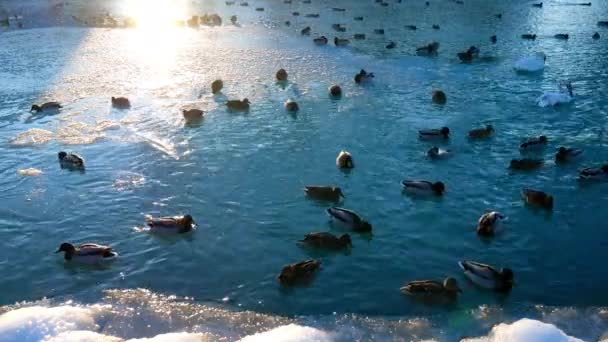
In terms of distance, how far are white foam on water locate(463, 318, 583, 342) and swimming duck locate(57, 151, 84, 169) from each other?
29.9ft

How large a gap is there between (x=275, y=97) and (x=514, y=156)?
24.4 ft

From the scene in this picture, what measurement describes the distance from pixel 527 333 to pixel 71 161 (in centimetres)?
987

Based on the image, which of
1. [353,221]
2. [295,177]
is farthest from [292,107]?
[353,221]

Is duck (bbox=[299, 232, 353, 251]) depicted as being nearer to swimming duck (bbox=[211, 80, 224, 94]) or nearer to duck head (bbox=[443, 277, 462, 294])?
duck head (bbox=[443, 277, 462, 294])

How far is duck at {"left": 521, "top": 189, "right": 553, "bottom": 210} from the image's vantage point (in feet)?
35.3

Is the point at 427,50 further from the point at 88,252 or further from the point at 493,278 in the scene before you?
the point at 88,252

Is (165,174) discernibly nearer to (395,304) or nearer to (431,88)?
(395,304)

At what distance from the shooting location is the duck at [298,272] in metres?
8.76

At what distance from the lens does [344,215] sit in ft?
33.7

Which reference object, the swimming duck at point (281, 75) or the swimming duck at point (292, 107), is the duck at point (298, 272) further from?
the swimming duck at point (281, 75)

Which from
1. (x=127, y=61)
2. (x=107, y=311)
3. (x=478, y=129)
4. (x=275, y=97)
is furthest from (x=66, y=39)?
(x=107, y=311)

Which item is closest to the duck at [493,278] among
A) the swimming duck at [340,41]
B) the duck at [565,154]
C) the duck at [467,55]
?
the duck at [565,154]

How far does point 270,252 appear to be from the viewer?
968 centimetres

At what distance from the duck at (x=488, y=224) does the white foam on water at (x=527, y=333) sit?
94.7 inches
